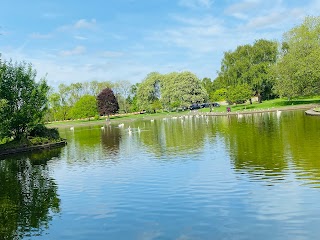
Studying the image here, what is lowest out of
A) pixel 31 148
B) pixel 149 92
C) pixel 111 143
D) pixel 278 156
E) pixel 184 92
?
pixel 278 156

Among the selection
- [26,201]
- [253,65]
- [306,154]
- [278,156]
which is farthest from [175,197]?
[253,65]

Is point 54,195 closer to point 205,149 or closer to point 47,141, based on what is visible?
point 205,149

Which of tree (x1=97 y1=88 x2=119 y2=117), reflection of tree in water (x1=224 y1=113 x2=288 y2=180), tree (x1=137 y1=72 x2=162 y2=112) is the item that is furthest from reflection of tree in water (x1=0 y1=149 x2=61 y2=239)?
tree (x1=137 y1=72 x2=162 y2=112)

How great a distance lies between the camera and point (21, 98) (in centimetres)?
5075

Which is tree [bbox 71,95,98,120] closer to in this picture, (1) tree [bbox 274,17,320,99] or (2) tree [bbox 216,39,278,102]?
(2) tree [bbox 216,39,278,102]

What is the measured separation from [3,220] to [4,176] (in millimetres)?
12617

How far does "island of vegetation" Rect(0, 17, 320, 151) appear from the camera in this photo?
5006 cm

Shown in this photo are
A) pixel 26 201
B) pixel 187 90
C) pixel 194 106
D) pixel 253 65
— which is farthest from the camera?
pixel 194 106

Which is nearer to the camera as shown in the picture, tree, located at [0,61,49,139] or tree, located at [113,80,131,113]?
tree, located at [0,61,49,139]

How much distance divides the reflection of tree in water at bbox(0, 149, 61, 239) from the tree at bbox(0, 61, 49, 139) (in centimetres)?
2086

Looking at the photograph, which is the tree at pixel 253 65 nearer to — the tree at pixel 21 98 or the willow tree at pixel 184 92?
the willow tree at pixel 184 92

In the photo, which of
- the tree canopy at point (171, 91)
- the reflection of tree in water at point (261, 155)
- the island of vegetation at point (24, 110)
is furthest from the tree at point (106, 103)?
the reflection of tree in water at point (261, 155)

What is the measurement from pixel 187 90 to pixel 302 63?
5617 cm

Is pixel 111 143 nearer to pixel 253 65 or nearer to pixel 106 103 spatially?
pixel 253 65
